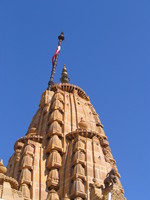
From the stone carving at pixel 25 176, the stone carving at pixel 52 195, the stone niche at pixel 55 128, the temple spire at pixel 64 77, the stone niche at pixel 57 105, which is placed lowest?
the stone carving at pixel 52 195

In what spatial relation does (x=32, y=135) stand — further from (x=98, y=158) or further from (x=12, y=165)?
(x=98, y=158)

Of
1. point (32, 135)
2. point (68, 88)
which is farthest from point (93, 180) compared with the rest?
point (68, 88)

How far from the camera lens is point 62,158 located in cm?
4872

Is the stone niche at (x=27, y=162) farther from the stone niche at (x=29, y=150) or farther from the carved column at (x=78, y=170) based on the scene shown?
the carved column at (x=78, y=170)

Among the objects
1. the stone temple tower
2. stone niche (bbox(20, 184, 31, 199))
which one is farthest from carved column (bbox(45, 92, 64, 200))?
stone niche (bbox(20, 184, 31, 199))

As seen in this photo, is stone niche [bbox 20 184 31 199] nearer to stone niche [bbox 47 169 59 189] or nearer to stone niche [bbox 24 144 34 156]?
stone niche [bbox 47 169 59 189]

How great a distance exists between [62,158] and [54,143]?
2.26 m

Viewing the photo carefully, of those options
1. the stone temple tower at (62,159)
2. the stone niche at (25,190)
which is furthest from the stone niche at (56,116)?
the stone niche at (25,190)

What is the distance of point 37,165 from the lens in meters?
47.1

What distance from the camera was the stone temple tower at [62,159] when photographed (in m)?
41.5

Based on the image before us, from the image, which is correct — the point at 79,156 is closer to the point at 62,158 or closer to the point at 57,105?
the point at 62,158

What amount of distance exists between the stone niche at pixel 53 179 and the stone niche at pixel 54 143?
3.55 m

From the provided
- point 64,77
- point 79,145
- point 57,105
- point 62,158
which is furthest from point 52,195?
point 64,77

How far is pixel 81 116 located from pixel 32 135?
9.18 metres
